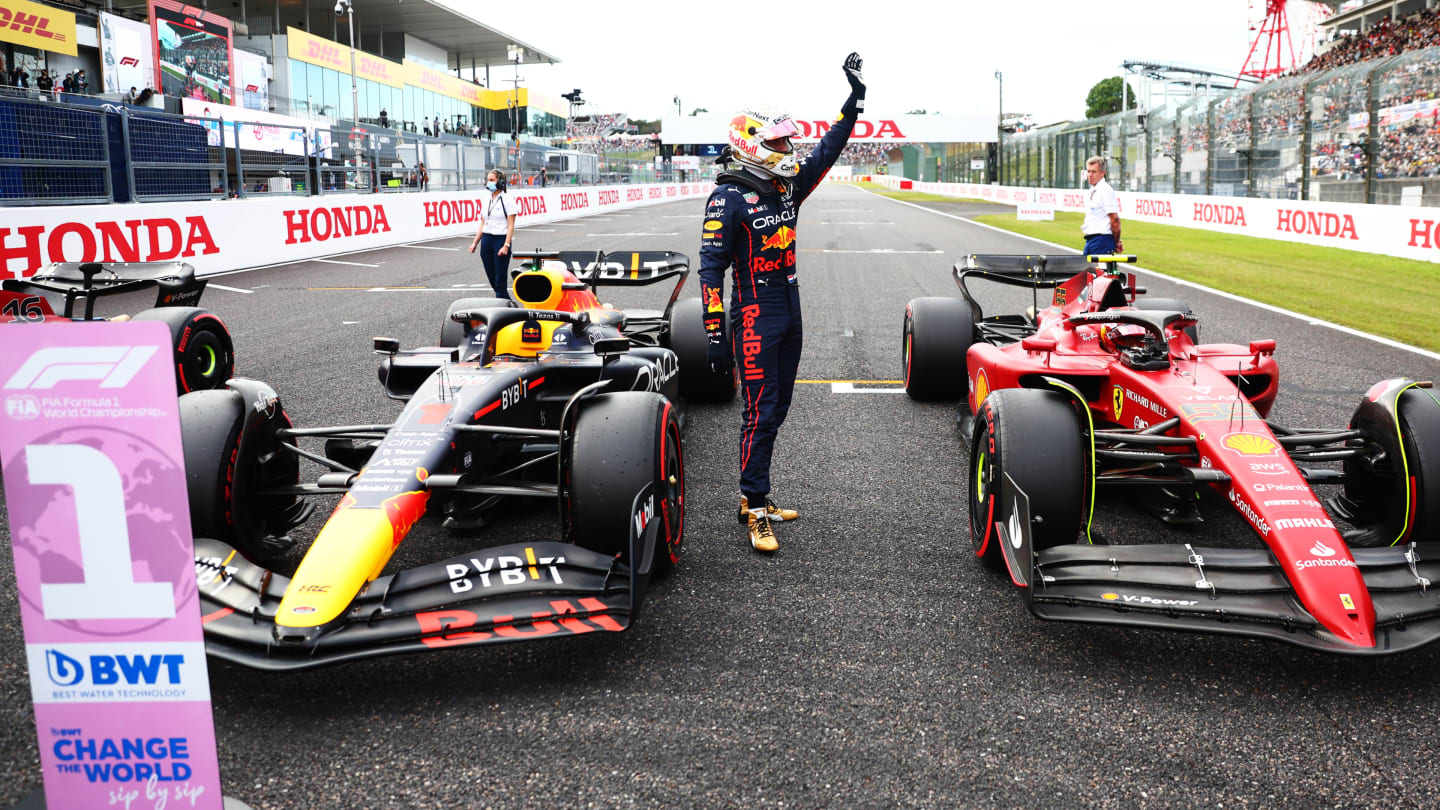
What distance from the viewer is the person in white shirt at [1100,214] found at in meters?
11.9

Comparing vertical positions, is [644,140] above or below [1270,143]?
above

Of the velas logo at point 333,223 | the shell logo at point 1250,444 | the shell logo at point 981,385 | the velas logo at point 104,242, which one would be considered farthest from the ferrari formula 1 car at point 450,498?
the velas logo at point 333,223

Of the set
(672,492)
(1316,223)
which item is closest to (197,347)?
(672,492)

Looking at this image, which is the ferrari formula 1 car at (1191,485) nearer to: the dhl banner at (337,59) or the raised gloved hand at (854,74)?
the raised gloved hand at (854,74)

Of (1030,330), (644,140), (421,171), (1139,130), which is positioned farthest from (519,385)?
(644,140)

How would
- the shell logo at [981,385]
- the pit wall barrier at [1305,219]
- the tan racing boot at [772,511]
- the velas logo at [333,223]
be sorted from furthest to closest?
the velas logo at [333,223] < the pit wall barrier at [1305,219] < the shell logo at [981,385] < the tan racing boot at [772,511]

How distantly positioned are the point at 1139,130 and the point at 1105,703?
31368 millimetres

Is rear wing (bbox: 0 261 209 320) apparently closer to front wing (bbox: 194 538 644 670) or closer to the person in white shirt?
front wing (bbox: 194 538 644 670)

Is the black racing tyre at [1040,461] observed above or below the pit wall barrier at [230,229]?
below

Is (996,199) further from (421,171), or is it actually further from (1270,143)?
(421,171)

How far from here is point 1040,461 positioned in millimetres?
3887

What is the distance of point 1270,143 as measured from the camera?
73.3 ft

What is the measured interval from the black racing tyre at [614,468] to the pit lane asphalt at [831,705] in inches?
14.6

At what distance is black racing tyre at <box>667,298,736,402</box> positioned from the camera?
6.92m
